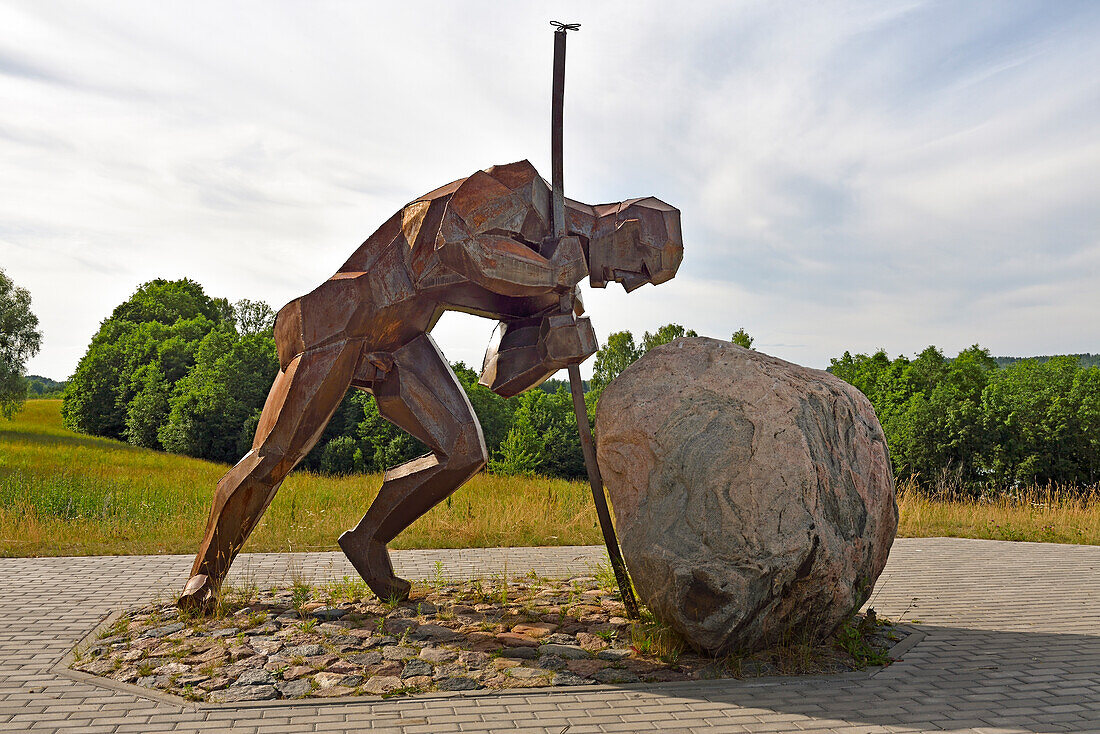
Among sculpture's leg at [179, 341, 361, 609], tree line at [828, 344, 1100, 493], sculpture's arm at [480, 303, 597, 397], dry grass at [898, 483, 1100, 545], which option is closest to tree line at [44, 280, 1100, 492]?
tree line at [828, 344, 1100, 493]

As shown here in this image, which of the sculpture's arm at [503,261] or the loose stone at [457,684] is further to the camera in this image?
the sculpture's arm at [503,261]

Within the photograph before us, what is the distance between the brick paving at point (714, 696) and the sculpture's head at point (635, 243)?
9.13 feet

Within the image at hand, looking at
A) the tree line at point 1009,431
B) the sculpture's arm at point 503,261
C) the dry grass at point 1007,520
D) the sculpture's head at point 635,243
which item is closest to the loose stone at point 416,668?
the sculpture's arm at point 503,261

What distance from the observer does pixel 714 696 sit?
4.41 metres

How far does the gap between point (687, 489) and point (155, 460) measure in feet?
70.9

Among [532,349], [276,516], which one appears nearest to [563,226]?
[532,349]

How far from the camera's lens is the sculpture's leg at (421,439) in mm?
5945

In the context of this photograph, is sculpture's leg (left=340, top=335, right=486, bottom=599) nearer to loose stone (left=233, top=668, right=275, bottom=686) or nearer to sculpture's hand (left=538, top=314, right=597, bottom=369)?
sculpture's hand (left=538, top=314, right=597, bottom=369)

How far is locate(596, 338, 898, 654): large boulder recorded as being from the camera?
4699 mm

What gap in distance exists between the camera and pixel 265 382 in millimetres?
26094

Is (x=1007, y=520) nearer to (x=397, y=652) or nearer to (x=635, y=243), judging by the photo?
(x=635, y=243)

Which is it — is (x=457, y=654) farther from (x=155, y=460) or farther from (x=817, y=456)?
(x=155, y=460)

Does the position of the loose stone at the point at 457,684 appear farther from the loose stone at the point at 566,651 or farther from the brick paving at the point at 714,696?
the loose stone at the point at 566,651

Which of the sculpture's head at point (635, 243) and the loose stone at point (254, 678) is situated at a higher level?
the sculpture's head at point (635, 243)
